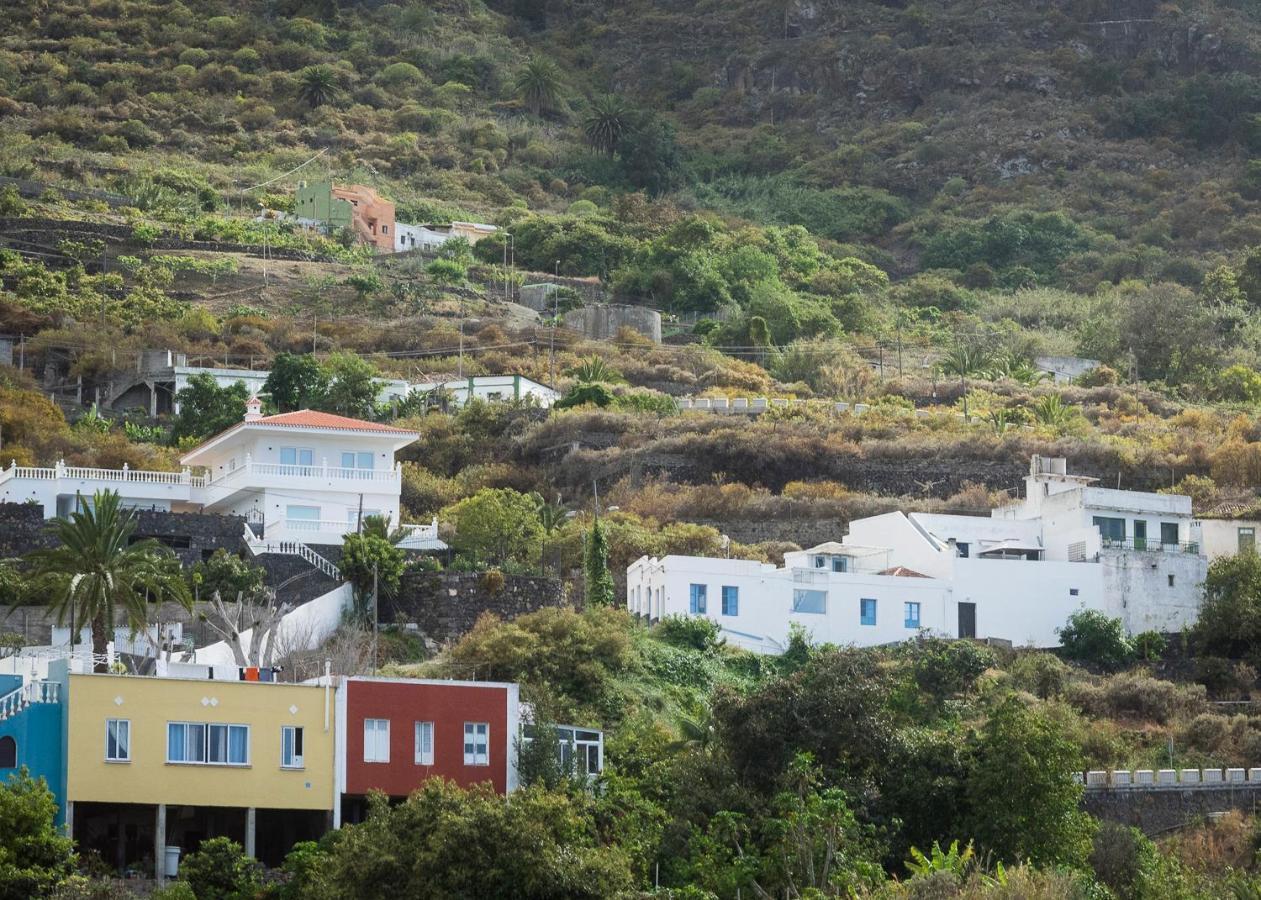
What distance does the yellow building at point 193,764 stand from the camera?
1692 inches

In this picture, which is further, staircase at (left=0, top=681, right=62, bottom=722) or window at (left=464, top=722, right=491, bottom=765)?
window at (left=464, top=722, right=491, bottom=765)

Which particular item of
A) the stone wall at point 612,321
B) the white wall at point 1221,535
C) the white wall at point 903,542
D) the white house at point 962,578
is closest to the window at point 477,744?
the white house at point 962,578

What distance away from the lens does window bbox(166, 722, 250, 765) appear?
143ft

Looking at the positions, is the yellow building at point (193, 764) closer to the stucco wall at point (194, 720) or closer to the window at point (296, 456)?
the stucco wall at point (194, 720)

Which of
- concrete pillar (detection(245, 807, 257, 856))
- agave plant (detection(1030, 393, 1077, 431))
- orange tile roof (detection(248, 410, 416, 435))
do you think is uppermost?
agave plant (detection(1030, 393, 1077, 431))

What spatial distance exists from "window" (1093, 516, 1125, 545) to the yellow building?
81.9ft

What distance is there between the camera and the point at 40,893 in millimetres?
39344

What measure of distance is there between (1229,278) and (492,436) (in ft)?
151

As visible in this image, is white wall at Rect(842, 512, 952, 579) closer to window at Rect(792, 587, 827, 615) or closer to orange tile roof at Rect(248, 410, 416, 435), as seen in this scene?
window at Rect(792, 587, 827, 615)

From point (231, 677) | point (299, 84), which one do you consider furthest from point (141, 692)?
point (299, 84)

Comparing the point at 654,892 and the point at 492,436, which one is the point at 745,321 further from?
the point at 654,892

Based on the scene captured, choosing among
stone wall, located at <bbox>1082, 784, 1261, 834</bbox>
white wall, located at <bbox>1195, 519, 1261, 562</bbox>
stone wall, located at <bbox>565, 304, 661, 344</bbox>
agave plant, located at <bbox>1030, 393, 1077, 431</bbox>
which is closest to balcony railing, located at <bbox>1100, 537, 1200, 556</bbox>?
white wall, located at <bbox>1195, 519, 1261, 562</bbox>

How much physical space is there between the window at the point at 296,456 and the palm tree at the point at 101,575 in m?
11.8

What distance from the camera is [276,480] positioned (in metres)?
63.2
